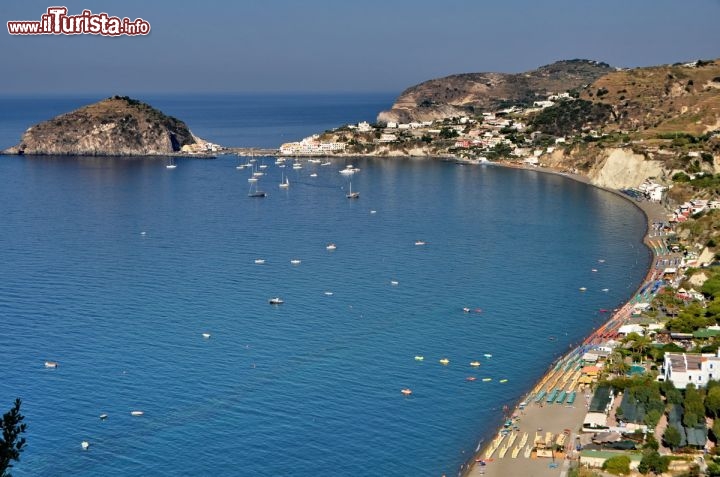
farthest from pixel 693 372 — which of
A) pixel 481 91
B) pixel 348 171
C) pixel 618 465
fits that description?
pixel 481 91

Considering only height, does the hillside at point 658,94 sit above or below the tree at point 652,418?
above

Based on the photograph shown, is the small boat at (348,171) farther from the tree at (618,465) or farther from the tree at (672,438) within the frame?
the tree at (618,465)

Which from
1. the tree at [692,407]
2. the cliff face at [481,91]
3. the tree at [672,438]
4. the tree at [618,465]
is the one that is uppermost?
the cliff face at [481,91]

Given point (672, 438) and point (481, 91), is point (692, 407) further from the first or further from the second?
point (481, 91)

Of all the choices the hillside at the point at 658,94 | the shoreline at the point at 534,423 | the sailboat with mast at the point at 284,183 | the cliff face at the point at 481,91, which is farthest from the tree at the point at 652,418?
the cliff face at the point at 481,91

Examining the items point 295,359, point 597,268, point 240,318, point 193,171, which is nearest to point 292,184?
point 193,171

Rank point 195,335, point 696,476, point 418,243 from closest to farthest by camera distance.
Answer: point 696,476
point 195,335
point 418,243

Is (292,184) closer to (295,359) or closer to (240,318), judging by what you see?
(240,318)

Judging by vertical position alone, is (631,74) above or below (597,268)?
above
